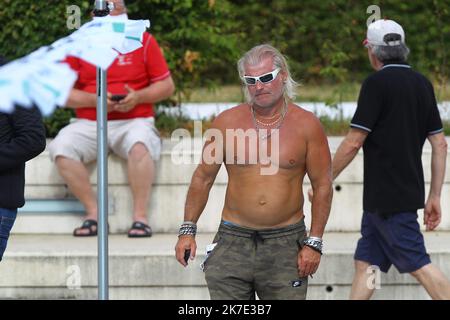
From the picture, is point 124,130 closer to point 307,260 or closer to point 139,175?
point 139,175

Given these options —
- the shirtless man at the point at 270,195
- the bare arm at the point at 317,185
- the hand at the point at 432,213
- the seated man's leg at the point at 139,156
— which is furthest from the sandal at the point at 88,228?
the bare arm at the point at 317,185

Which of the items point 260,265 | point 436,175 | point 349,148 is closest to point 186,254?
point 260,265

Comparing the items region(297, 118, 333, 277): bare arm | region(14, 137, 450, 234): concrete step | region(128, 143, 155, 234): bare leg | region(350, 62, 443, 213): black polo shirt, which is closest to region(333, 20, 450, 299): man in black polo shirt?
region(350, 62, 443, 213): black polo shirt

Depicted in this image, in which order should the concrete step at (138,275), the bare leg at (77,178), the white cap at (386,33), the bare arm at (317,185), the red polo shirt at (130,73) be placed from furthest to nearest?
the red polo shirt at (130,73) → the bare leg at (77,178) → the concrete step at (138,275) → the white cap at (386,33) → the bare arm at (317,185)

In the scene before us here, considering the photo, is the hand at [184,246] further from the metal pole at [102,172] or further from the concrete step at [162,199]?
the concrete step at [162,199]

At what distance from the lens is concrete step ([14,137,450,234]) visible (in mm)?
7609

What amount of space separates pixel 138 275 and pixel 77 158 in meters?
0.97

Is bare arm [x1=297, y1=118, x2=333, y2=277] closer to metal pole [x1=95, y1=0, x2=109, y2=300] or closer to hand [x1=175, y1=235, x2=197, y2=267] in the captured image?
hand [x1=175, y1=235, x2=197, y2=267]

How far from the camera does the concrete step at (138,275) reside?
6941 millimetres

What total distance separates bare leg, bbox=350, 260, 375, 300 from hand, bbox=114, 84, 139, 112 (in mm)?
2009

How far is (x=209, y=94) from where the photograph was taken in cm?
1029

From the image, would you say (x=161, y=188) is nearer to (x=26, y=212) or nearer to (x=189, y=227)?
(x=26, y=212)

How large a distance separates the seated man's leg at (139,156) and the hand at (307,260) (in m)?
2.61
